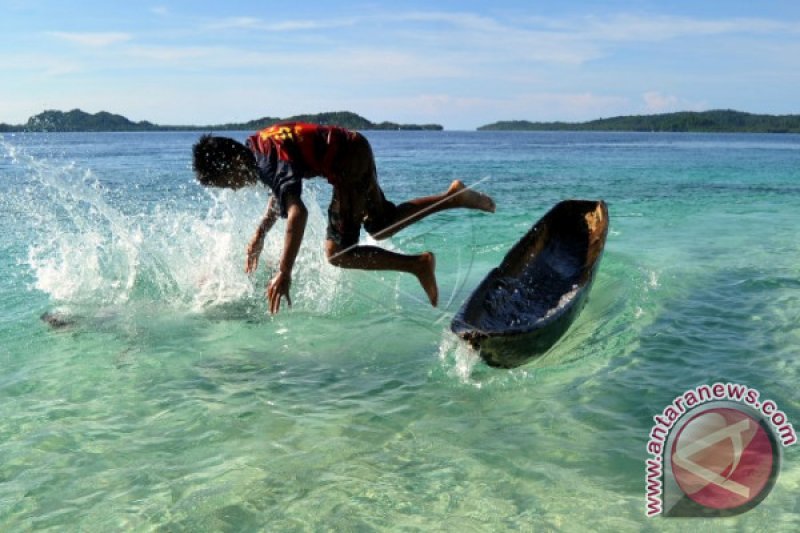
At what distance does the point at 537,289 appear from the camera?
310 inches

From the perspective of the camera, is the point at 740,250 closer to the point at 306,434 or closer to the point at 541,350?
the point at 541,350

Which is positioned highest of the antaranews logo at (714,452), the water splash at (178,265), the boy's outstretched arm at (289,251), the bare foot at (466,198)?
the bare foot at (466,198)

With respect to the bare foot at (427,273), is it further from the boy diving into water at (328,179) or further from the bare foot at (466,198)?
the bare foot at (466,198)

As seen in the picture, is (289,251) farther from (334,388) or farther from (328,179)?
(334,388)

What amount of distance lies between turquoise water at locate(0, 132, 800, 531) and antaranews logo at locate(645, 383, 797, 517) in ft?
0.42

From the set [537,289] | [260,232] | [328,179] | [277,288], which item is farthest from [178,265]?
[537,289]

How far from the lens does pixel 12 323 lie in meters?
8.11

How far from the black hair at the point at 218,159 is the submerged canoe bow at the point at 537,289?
245cm

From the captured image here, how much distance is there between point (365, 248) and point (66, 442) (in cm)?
305

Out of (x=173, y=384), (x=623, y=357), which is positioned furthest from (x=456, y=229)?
(x=173, y=384)

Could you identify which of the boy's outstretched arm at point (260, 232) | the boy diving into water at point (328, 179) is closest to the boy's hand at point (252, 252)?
the boy's outstretched arm at point (260, 232)

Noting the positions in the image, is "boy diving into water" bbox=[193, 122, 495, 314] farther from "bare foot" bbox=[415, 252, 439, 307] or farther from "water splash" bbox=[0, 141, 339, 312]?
"water splash" bbox=[0, 141, 339, 312]

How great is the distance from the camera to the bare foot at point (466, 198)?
23.5ft

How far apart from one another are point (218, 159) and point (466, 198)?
8.87 feet
